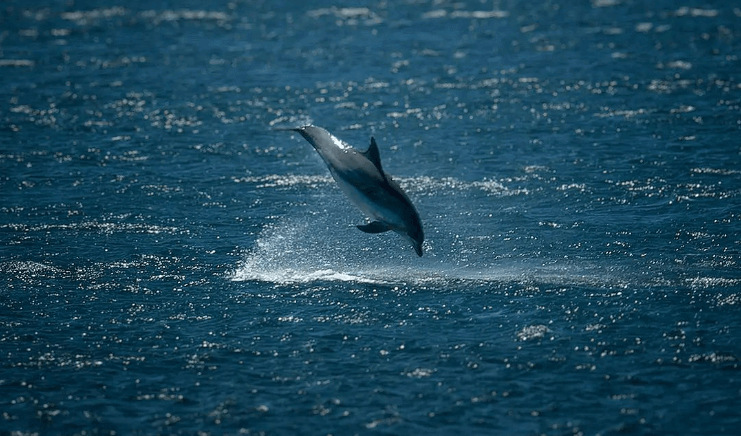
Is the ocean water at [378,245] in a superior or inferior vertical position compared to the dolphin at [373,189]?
inferior

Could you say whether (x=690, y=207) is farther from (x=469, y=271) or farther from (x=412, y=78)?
(x=412, y=78)

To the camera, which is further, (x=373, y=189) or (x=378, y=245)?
(x=378, y=245)

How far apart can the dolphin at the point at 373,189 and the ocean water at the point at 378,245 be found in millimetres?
2381

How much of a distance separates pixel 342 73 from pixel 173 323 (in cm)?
2366

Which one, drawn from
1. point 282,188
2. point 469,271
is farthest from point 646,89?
point 469,271

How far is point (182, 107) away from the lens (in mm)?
39000

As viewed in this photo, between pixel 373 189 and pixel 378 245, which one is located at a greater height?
pixel 373 189

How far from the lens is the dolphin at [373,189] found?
738 inches

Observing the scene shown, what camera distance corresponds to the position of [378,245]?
2523 centimetres

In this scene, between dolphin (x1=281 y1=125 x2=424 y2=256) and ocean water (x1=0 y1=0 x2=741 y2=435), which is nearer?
ocean water (x1=0 y1=0 x2=741 y2=435)

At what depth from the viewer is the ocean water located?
18.3 m

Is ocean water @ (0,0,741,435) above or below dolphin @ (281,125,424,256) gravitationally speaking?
below

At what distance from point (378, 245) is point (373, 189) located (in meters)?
6.44

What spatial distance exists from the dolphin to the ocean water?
2381 millimetres
